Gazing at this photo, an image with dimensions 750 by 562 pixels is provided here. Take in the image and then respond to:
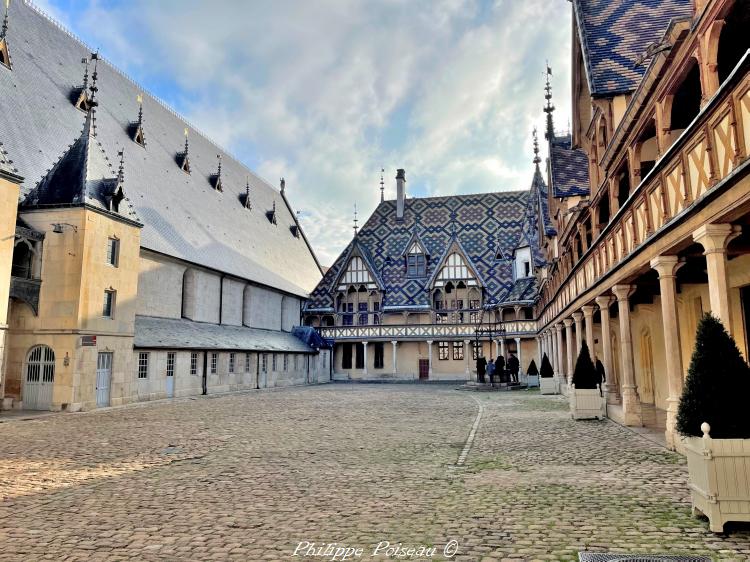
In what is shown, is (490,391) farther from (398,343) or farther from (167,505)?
(167,505)

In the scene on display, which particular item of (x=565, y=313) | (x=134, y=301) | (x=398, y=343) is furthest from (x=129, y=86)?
(x=565, y=313)

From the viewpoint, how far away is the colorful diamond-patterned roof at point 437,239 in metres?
46.0

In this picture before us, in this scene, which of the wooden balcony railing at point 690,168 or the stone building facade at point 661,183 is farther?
the stone building facade at point 661,183

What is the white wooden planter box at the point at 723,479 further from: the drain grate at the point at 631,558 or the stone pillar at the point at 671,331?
the stone pillar at the point at 671,331

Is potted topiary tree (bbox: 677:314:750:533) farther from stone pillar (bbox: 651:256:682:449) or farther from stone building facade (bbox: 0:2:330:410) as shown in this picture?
stone building facade (bbox: 0:2:330:410)

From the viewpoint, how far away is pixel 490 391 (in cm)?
2909

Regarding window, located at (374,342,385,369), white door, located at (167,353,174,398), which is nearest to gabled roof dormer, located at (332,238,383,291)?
window, located at (374,342,385,369)

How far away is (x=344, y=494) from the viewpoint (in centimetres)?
709

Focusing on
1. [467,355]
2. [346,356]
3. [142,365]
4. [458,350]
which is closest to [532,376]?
[467,355]

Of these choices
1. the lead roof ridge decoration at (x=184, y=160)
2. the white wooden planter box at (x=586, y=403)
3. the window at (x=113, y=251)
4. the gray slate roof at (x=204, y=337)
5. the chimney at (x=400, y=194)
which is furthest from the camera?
the chimney at (x=400, y=194)

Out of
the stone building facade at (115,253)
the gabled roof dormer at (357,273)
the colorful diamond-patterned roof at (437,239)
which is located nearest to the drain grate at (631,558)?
the stone building facade at (115,253)

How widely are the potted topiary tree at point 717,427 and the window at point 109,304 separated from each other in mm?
21128

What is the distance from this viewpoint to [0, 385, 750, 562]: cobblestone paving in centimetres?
518

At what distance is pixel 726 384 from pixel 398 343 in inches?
1549
